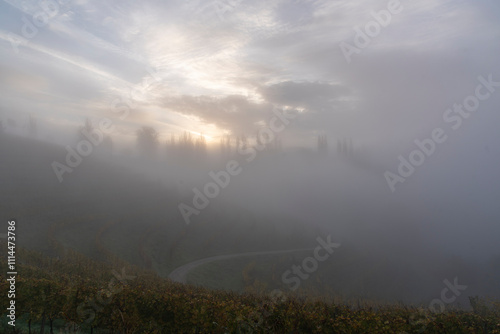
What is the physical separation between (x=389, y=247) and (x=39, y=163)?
141441mm

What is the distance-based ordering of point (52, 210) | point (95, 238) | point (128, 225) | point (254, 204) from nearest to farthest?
1. point (95, 238)
2. point (52, 210)
3. point (128, 225)
4. point (254, 204)

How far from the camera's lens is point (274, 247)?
9925 cm

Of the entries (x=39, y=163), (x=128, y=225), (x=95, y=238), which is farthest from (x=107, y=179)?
(x=95, y=238)

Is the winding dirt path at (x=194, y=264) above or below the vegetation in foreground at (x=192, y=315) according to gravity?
below

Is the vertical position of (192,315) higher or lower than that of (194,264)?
higher

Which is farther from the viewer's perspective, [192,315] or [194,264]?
[194,264]

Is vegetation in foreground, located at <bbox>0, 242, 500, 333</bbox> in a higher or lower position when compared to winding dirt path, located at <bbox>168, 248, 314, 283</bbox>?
higher

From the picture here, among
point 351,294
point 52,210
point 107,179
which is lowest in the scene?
point 351,294

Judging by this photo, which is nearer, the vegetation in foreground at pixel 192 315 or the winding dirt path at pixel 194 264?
the vegetation in foreground at pixel 192 315

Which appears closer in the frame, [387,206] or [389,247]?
[389,247]

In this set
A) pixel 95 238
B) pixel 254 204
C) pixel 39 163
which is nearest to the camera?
pixel 95 238

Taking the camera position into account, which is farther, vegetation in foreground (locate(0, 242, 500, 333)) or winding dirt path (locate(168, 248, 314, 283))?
winding dirt path (locate(168, 248, 314, 283))

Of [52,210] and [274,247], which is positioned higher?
[52,210]

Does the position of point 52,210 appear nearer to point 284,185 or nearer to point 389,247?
point 389,247
